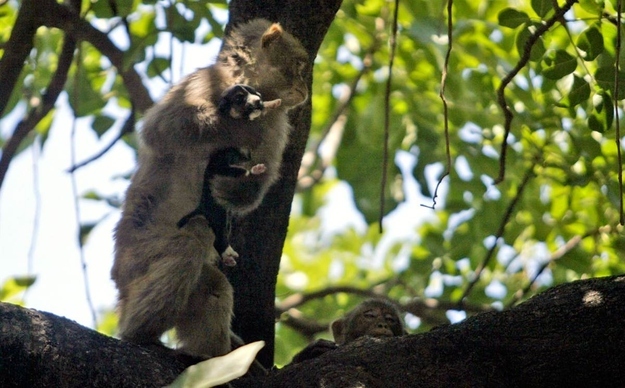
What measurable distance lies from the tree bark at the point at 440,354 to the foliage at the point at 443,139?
7.28 feet

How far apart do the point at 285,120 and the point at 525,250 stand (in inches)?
133

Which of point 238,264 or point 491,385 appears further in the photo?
point 238,264

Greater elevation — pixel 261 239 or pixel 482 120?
pixel 261 239

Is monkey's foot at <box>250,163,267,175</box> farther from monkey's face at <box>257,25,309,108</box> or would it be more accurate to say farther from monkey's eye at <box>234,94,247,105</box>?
monkey's face at <box>257,25,309,108</box>

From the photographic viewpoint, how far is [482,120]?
6770 mm

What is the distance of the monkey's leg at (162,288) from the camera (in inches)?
170

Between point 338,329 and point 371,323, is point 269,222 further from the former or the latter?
point 338,329

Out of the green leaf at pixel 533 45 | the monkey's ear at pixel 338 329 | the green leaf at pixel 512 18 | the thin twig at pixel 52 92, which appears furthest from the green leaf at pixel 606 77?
the thin twig at pixel 52 92

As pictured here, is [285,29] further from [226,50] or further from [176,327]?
[176,327]

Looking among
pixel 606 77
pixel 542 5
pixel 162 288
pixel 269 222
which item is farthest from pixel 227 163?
pixel 606 77

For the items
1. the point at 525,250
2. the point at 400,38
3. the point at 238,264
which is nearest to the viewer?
the point at 238,264

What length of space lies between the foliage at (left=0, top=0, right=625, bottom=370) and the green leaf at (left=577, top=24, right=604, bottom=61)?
110 centimetres

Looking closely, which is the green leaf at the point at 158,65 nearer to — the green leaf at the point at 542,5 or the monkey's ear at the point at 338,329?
the monkey's ear at the point at 338,329

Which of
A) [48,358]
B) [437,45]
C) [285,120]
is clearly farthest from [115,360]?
[437,45]
